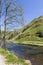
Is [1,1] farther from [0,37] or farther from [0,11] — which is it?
[0,37]

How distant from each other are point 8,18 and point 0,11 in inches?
133

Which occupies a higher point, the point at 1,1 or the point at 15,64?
the point at 1,1

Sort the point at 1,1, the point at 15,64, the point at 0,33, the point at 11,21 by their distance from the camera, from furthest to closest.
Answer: the point at 0,33, the point at 1,1, the point at 11,21, the point at 15,64

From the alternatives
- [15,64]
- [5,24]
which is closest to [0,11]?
[5,24]

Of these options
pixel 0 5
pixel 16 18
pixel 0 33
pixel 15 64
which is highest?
pixel 0 5

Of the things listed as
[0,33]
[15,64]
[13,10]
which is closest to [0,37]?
[0,33]

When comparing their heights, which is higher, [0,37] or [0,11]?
[0,11]

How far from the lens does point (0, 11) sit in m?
41.9

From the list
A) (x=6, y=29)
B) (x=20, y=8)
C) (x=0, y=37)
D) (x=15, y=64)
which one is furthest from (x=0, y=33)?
(x=15, y=64)

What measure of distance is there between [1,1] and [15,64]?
22260 millimetres

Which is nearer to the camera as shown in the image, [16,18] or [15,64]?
[15,64]

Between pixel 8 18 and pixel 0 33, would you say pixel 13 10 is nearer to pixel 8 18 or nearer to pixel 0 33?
pixel 8 18

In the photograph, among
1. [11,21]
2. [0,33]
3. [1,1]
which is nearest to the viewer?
[11,21]

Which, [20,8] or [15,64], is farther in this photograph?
[20,8]
